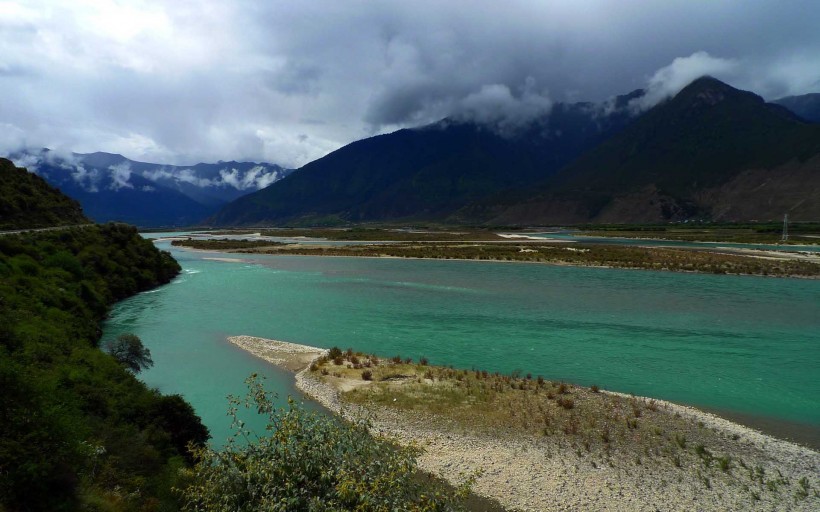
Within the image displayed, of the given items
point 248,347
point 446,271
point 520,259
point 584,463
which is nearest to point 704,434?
point 584,463

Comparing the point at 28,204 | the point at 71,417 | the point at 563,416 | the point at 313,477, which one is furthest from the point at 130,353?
the point at 28,204

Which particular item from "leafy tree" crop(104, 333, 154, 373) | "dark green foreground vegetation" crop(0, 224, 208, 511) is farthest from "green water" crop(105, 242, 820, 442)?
"dark green foreground vegetation" crop(0, 224, 208, 511)

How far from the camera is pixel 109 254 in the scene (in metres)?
51.0

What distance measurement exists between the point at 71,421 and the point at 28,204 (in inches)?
2596

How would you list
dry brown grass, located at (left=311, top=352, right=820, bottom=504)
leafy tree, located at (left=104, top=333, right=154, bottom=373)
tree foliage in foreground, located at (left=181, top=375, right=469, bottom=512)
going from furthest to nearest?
leafy tree, located at (left=104, top=333, right=154, bottom=373) < dry brown grass, located at (left=311, top=352, right=820, bottom=504) < tree foliage in foreground, located at (left=181, top=375, right=469, bottom=512)

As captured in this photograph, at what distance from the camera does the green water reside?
21047 millimetres

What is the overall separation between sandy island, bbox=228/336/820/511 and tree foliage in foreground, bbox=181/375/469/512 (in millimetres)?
2852

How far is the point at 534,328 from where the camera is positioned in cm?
3206

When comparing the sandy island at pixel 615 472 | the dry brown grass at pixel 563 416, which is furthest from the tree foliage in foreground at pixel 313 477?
the dry brown grass at pixel 563 416

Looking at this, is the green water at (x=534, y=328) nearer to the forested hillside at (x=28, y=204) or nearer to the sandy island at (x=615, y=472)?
the sandy island at (x=615, y=472)

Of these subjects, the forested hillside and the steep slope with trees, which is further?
the forested hillside

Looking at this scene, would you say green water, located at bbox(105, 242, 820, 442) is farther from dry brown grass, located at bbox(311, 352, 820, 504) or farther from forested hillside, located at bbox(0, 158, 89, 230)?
forested hillside, located at bbox(0, 158, 89, 230)

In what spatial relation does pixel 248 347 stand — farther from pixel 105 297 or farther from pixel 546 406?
pixel 105 297

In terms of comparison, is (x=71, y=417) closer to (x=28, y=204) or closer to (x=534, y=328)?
(x=534, y=328)
